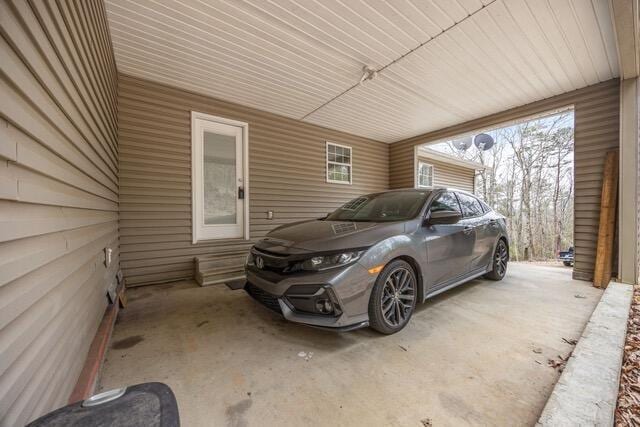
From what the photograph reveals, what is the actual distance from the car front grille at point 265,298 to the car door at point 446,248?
1.49 meters

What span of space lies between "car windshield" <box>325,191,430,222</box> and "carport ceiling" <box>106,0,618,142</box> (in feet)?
5.95

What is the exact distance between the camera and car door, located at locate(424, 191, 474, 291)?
2.59 m

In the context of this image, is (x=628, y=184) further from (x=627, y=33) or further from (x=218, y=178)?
(x=218, y=178)

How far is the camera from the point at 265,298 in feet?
7.32

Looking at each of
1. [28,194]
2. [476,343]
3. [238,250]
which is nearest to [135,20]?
[28,194]

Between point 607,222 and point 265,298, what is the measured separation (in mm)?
4952

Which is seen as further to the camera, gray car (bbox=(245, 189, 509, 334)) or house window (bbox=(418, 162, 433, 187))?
house window (bbox=(418, 162, 433, 187))

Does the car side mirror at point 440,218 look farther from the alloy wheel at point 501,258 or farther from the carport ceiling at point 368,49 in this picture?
the carport ceiling at point 368,49

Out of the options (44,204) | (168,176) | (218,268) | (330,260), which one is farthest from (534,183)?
(44,204)

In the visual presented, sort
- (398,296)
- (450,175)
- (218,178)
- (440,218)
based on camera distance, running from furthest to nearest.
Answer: (450,175)
(218,178)
(440,218)
(398,296)

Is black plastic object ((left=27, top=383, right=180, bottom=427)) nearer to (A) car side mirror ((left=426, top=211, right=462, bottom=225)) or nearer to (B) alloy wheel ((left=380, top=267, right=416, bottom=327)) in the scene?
(B) alloy wheel ((left=380, top=267, right=416, bottom=327))

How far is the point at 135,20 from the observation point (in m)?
2.61

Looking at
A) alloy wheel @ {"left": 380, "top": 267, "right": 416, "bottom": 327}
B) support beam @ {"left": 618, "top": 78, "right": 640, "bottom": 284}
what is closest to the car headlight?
alloy wheel @ {"left": 380, "top": 267, "right": 416, "bottom": 327}

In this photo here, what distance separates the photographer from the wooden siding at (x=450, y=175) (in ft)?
30.1
